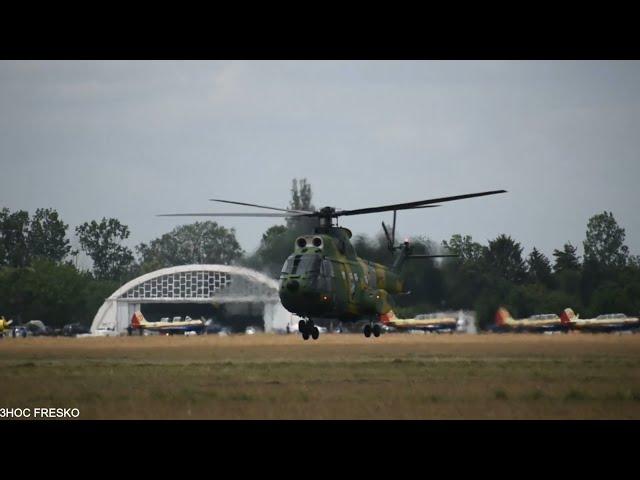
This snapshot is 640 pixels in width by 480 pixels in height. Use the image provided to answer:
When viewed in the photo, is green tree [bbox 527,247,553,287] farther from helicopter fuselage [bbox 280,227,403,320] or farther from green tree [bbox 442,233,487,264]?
helicopter fuselage [bbox 280,227,403,320]

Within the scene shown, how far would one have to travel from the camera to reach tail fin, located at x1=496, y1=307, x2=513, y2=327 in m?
56.2

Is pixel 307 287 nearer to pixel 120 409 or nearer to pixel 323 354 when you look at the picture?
pixel 323 354

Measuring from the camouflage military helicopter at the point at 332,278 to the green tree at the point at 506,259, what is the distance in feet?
62.4

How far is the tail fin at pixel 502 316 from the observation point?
2211 inches

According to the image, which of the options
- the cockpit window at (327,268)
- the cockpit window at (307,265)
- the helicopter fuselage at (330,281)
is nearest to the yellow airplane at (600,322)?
the helicopter fuselage at (330,281)

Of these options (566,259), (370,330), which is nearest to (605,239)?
(566,259)

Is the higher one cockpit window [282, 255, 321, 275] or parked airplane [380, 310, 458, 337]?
cockpit window [282, 255, 321, 275]

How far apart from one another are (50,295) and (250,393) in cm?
6084

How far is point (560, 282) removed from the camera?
59.7m

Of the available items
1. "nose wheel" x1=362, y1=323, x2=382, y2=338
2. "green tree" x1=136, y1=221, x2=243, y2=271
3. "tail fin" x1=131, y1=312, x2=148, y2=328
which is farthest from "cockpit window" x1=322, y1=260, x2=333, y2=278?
"green tree" x1=136, y1=221, x2=243, y2=271

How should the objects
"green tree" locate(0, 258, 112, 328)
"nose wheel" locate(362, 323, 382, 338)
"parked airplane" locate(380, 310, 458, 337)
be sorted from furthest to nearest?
"green tree" locate(0, 258, 112, 328) → "parked airplane" locate(380, 310, 458, 337) → "nose wheel" locate(362, 323, 382, 338)

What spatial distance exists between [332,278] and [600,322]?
27.4 metres

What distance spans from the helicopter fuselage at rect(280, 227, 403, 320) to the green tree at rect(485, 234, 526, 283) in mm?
19794
